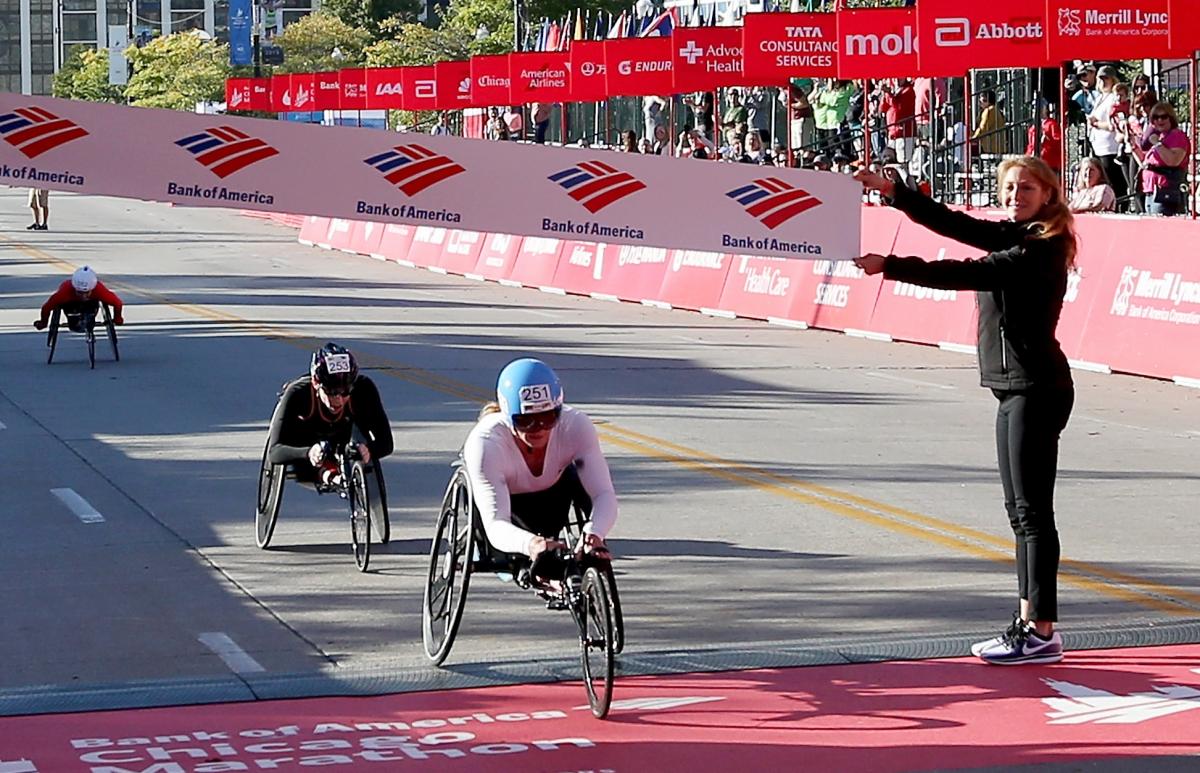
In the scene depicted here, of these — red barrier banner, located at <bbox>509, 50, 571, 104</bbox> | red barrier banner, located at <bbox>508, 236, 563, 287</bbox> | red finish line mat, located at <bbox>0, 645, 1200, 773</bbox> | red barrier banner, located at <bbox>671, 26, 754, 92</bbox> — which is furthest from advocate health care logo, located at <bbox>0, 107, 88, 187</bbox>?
red barrier banner, located at <bbox>509, 50, 571, 104</bbox>

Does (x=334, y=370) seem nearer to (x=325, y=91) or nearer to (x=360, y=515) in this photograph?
(x=360, y=515)

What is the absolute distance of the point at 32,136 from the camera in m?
12.2

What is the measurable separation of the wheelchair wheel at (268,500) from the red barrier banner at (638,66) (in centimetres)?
2299

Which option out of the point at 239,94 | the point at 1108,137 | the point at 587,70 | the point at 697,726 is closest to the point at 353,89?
the point at 239,94

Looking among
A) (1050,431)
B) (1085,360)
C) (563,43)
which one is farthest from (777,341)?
(563,43)

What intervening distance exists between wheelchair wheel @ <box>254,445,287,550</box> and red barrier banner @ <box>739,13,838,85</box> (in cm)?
1837

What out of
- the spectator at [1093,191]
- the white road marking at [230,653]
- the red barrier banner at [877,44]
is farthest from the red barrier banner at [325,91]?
the white road marking at [230,653]

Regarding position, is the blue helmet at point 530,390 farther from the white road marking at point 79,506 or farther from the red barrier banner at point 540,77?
the red barrier banner at point 540,77

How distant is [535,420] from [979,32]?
1650 centimetres

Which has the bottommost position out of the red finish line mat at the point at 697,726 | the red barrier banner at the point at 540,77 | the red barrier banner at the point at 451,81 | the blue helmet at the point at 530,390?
the red finish line mat at the point at 697,726

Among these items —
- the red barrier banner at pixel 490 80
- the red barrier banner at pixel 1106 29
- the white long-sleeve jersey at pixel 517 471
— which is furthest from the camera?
the red barrier banner at pixel 490 80

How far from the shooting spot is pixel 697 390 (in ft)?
66.4

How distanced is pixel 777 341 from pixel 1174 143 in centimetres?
528

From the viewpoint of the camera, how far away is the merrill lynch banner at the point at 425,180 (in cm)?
1243
